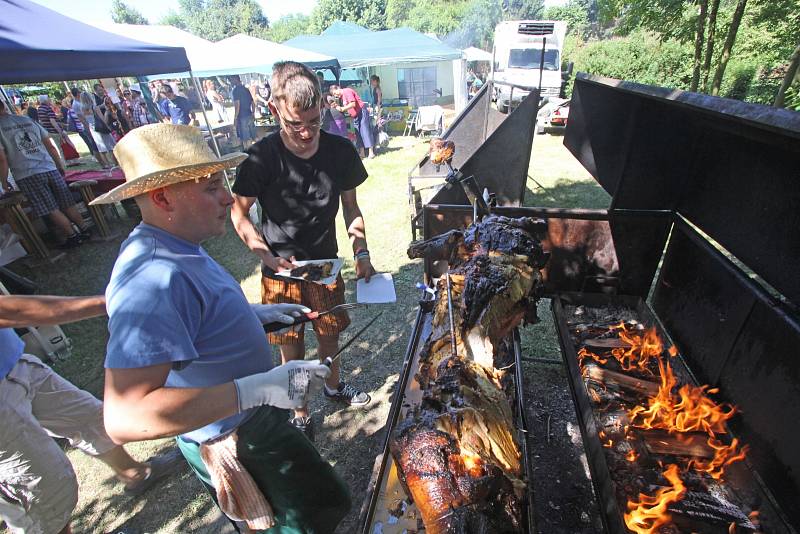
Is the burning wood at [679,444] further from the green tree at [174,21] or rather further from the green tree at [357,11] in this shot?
the green tree at [174,21]

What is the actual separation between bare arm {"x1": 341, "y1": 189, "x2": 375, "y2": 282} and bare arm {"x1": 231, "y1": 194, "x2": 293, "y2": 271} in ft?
1.92

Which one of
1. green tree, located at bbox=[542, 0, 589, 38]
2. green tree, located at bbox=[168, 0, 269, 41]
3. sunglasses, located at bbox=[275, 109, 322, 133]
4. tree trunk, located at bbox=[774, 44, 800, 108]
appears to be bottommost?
tree trunk, located at bbox=[774, 44, 800, 108]

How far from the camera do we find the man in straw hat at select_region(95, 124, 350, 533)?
128 centimetres

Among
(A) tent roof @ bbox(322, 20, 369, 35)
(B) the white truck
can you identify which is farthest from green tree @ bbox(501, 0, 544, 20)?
(B) the white truck

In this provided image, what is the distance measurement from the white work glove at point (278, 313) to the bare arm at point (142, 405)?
0.85 meters

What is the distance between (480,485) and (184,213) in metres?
1.60

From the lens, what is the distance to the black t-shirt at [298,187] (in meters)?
2.70

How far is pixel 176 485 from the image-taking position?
3.03 meters

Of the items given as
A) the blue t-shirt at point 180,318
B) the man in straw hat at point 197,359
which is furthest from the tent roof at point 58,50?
the blue t-shirt at point 180,318

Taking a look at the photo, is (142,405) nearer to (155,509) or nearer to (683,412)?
(155,509)

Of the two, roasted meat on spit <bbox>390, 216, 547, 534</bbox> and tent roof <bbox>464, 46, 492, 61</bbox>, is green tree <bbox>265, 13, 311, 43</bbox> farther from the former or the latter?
roasted meat on spit <bbox>390, 216, 547, 534</bbox>

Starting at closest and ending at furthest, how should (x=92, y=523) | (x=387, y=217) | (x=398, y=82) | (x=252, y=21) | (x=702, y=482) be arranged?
1. (x=702, y=482)
2. (x=92, y=523)
3. (x=387, y=217)
4. (x=398, y=82)
5. (x=252, y=21)

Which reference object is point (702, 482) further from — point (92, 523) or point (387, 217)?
point (387, 217)

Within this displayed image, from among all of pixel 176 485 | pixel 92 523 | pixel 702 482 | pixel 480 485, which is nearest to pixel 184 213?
pixel 480 485
